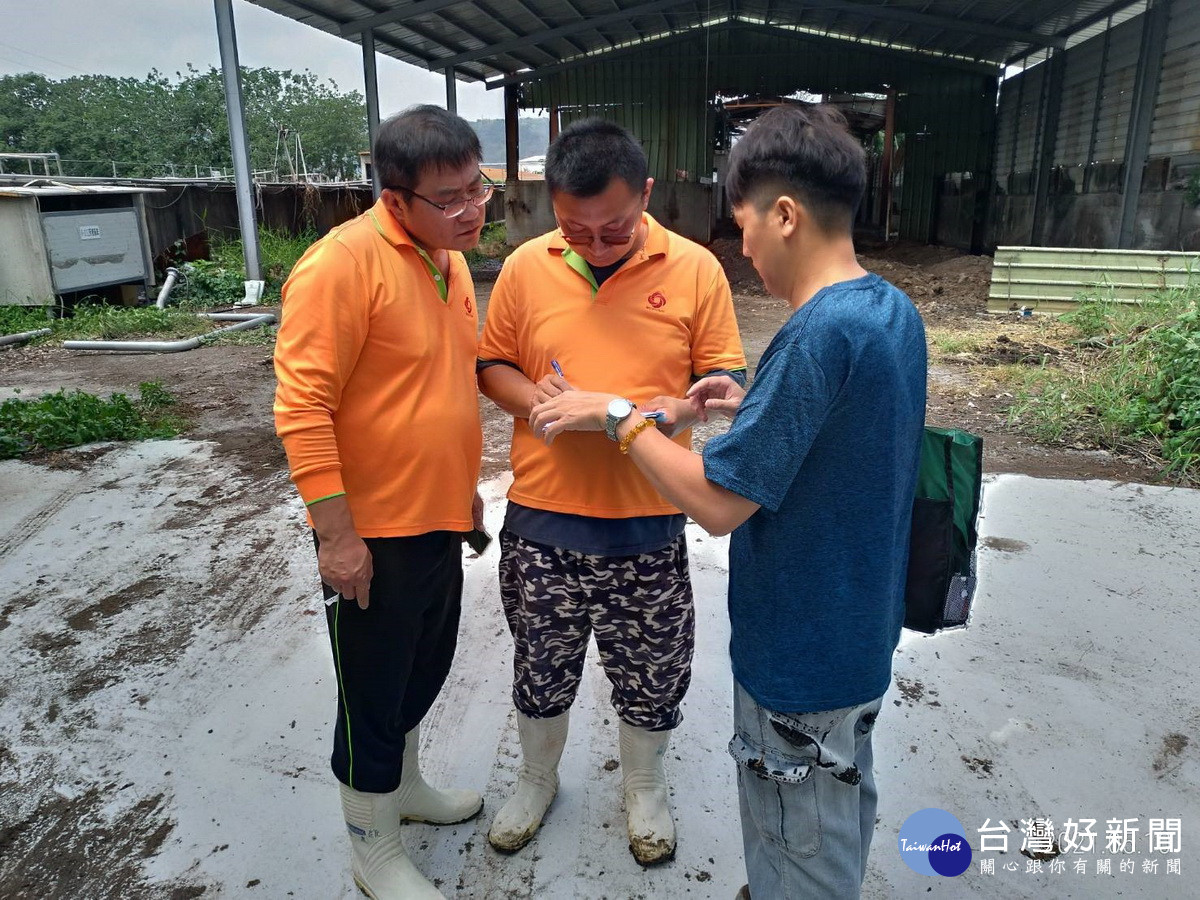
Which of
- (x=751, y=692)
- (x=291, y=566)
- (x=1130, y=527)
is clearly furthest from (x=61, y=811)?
(x=1130, y=527)

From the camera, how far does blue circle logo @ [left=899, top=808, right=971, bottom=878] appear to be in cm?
195

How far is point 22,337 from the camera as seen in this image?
8297 mm

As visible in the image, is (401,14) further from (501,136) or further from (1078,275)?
(501,136)

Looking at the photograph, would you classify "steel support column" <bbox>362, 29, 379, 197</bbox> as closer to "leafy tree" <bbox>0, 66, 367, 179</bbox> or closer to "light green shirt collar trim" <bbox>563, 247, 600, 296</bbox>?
"light green shirt collar trim" <bbox>563, 247, 600, 296</bbox>

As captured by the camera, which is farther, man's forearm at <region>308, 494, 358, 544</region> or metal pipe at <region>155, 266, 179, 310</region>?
metal pipe at <region>155, 266, 179, 310</region>

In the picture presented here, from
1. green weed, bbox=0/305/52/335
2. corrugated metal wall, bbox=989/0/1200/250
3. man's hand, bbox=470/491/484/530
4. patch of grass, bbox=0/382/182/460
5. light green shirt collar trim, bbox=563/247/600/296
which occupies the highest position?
corrugated metal wall, bbox=989/0/1200/250

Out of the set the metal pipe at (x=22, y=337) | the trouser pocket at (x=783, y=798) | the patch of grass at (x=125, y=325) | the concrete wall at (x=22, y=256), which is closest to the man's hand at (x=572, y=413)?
the trouser pocket at (x=783, y=798)

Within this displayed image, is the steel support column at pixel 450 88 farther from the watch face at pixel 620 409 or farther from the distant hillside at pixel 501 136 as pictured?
the watch face at pixel 620 409

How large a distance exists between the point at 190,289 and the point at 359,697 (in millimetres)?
10715

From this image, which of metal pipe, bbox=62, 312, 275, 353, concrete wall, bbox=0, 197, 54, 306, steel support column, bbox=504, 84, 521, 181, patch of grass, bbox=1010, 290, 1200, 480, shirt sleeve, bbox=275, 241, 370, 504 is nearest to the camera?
shirt sleeve, bbox=275, 241, 370, 504

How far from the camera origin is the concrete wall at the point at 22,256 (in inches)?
347

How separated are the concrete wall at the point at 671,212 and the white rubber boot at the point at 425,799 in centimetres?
1336

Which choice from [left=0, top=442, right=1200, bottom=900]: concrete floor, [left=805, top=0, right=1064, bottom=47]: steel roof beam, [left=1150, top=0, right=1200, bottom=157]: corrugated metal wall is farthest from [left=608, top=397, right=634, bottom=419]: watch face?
[left=805, top=0, right=1064, bottom=47]: steel roof beam

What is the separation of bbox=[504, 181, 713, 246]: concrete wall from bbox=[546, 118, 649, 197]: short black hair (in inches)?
521
